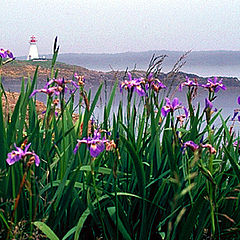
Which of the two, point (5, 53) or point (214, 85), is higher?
point (5, 53)

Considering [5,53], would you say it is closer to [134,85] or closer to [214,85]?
[134,85]

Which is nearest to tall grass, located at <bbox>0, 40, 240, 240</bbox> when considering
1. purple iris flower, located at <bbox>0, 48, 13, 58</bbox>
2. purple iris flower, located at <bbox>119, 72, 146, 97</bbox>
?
purple iris flower, located at <bbox>119, 72, 146, 97</bbox>

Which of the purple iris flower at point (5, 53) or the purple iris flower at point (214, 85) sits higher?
the purple iris flower at point (5, 53)

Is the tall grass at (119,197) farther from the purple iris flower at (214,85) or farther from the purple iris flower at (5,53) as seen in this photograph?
the purple iris flower at (5,53)

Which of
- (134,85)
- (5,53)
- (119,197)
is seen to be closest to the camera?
(134,85)

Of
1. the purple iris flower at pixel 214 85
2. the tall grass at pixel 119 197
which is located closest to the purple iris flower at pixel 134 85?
the tall grass at pixel 119 197

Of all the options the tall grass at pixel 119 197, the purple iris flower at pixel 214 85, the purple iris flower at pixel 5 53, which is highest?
the purple iris flower at pixel 5 53

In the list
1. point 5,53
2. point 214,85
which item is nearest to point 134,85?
point 214,85

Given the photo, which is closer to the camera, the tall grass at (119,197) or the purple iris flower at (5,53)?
the tall grass at (119,197)

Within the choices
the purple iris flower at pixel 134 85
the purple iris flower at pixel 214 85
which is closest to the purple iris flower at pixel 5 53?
the purple iris flower at pixel 134 85

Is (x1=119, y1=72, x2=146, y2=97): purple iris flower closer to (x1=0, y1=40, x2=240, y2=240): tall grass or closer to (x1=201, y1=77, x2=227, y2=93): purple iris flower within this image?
(x1=0, y1=40, x2=240, y2=240): tall grass

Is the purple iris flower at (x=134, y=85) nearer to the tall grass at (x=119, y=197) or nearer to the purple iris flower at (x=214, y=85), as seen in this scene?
the tall grass at (x=119, y=197)

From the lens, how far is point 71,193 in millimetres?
1595

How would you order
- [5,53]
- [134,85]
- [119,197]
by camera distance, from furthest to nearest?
[5,53]
[119,197]
[134,85]
